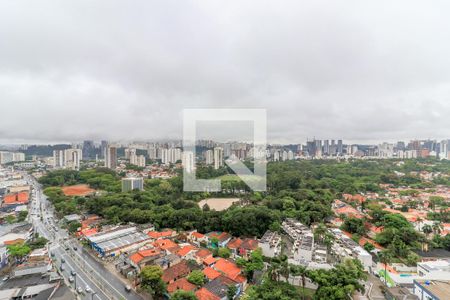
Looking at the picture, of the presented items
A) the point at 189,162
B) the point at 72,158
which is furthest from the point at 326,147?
the point at 72,158

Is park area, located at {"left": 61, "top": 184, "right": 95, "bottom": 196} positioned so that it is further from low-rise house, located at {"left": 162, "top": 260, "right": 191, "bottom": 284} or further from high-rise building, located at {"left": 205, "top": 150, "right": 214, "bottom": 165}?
low-rise house, located at {"left": 162, "top": 260, "right": 191, "bottom": 284}

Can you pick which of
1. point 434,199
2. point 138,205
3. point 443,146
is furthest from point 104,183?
point 443,146

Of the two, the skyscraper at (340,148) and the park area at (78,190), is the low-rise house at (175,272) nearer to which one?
the park area at (78,190)

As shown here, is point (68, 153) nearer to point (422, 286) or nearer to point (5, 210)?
point (5, 210)

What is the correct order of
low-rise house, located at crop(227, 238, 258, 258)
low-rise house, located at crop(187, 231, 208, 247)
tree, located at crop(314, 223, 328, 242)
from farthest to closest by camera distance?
low-rise house, located at crop(187, 231, 208, 247), tree, located at crop(314, 223, 328, 242), low-rise house, located at crop(227, 238, 258, 258)

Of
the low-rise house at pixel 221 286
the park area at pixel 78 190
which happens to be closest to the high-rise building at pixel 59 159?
the park area at pixel 78 190

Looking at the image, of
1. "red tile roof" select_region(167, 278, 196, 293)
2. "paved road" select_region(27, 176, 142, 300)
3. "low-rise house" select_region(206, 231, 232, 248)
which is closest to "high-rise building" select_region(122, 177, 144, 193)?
"paved road" select_region(27, 176, 142, 300)
